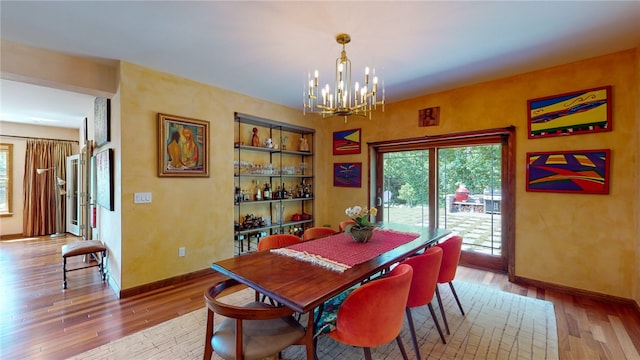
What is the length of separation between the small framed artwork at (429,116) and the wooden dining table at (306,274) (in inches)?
89.7

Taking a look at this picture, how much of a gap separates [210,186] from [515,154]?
4178 millimetres

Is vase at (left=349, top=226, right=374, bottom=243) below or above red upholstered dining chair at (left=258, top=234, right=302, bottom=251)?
above

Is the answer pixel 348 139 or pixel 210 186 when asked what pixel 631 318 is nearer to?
pixel 348 139

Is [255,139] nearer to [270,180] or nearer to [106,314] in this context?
[270,180]

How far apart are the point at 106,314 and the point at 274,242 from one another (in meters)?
1.83

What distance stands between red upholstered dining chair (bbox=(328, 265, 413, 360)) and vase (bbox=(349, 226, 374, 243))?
0.84 m

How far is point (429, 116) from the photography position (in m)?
4.11

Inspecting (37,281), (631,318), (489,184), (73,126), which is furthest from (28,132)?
(631,318)

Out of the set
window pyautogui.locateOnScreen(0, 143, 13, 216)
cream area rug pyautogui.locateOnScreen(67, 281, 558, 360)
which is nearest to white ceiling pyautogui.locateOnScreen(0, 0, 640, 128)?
cream area rug pyautogui.locateOnScreen(67, 281, 558, 360)

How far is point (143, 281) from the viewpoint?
3117 mm

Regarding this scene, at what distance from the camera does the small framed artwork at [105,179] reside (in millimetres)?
3166

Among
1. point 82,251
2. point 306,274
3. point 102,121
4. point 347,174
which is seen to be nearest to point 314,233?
point 306,274

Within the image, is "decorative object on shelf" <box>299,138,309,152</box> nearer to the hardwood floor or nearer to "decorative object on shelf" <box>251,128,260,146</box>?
"decorative object on shelf" <box>251,128,260,146</box>

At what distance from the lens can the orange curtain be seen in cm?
587
